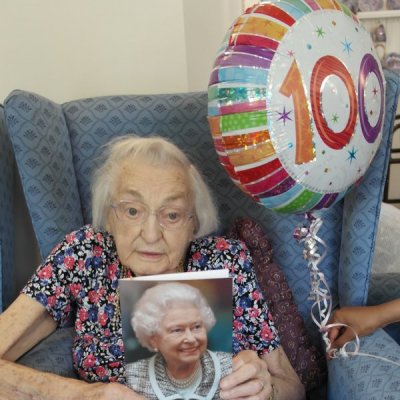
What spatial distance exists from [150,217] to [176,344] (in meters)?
0.27

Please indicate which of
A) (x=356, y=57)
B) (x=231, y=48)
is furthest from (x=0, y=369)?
(x=356, y=57)

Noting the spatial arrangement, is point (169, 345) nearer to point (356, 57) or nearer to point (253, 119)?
point (253, 119)

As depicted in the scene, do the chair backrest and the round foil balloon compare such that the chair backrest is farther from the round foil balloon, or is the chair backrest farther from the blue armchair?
the round foil balloon

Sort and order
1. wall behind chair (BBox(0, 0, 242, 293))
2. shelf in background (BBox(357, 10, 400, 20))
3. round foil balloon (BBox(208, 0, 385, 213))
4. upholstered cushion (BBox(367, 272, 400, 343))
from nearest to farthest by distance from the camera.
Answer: round foil balloon (BBox(208, 0, 385, 213)) → upholstered cushion (BBox(367, 272, 400, 343)) → wall behind chair (BBox(0, 0, 242, 293)) → shelf in background (BBox(357, 10, 400, 20))

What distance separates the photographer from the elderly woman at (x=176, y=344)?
2.54 feet

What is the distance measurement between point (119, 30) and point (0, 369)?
3.25ft

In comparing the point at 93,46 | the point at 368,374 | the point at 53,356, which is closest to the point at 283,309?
the point at 368,374

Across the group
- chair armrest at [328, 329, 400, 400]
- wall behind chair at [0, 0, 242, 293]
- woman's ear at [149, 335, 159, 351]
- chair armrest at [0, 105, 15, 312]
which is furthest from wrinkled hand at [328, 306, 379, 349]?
wall behind chair at [0, 0, 242, 293]

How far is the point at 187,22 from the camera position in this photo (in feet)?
4.94

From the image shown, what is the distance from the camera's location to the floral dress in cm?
101

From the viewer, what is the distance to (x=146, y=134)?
1271 mm

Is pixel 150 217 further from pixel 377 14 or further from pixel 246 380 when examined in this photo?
pixel 377 14

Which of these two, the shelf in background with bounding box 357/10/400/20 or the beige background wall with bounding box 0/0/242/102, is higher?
the shelf in background with bounding box 357/10/400/20

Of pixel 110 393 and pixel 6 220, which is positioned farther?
pixel 6 220
